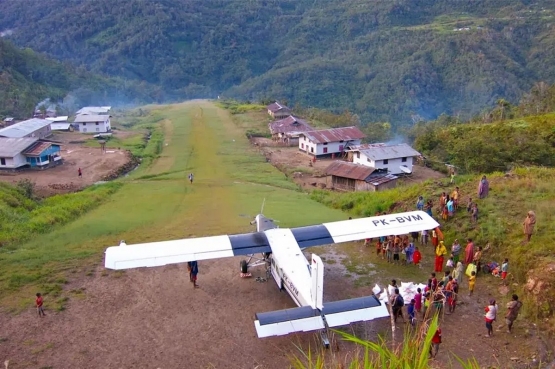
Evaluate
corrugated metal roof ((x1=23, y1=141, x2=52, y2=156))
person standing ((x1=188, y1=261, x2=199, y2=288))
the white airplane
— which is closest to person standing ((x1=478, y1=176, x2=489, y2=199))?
the white airplane

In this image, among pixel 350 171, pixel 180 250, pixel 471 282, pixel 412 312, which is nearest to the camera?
pixel 412 312

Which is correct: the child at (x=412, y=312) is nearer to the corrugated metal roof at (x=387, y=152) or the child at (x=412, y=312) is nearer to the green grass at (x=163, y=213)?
the green grass at (x=163, y=213)

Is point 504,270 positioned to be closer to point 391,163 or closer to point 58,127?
point 391,163

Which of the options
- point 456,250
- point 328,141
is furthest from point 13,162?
point 456,250

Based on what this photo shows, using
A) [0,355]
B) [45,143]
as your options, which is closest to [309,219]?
[0,355]

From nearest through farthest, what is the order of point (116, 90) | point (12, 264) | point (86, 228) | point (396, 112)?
point (12, 264) → point (86, 228) → point (396, 112) → point (116, 90)

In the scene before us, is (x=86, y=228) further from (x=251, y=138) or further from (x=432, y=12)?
(x=432, y=12)
